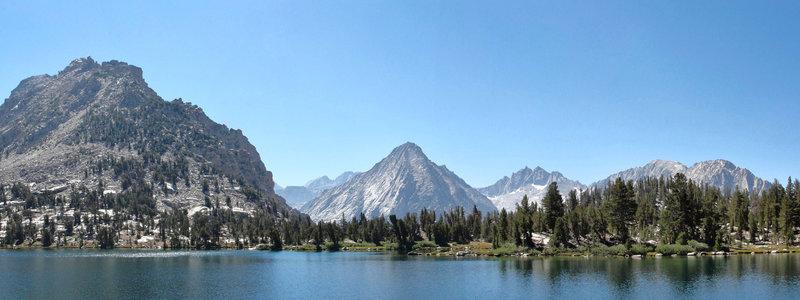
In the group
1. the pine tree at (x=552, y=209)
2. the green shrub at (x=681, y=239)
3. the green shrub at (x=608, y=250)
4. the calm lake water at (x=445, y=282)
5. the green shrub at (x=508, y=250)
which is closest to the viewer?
the calm lake water at (x=445, y=282)

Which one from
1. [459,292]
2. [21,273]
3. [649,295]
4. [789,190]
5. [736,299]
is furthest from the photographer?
[789,190]

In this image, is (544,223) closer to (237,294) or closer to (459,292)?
(459,292)

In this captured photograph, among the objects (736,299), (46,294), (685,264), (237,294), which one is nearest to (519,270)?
(685,264)

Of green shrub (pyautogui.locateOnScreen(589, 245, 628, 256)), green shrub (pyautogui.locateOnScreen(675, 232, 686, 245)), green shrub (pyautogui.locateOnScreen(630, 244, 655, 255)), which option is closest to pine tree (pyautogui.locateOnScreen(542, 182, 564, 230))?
green shrub (pyautogui.locateOnScreen(589, 245, 628, 256))

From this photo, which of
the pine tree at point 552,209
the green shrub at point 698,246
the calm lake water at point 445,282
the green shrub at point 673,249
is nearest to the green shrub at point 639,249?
the green shrub at point 673,249

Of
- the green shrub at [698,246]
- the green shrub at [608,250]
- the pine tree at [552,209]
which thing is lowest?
the green shrub at [608,250]

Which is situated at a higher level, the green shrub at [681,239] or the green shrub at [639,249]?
the green shrub at [681,239]

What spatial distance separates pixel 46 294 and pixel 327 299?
138 feet

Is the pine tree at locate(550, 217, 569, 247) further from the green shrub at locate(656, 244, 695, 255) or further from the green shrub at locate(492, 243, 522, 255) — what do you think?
the green shrub at locate(656, 244, 695, 255)

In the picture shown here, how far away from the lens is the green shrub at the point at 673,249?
149000mm

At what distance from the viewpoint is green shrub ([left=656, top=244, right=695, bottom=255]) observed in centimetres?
14900

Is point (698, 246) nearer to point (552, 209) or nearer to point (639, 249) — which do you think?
point (639, 249)

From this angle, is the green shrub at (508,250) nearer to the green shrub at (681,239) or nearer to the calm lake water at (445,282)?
the calm lake water at (445,282)

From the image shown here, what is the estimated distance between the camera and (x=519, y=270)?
11669 centimetres
